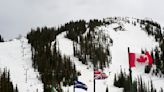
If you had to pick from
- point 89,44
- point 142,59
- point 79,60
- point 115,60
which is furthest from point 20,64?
point 142,59

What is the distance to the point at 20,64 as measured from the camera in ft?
426

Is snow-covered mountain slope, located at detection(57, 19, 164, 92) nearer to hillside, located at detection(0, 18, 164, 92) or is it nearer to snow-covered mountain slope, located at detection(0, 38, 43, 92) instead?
hillside, located at detection(0, 18, 164, 92)

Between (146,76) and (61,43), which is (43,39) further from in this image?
(146,76)

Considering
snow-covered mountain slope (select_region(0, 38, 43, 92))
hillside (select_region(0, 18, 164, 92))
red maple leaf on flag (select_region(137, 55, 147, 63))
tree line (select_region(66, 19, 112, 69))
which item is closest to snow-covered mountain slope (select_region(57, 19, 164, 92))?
hillside (select_region(0, 18, 164, 92))

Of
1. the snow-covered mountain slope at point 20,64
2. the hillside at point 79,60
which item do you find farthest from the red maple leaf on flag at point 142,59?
the snow-covered mountain slope at point 20,64

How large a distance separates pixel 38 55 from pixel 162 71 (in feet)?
189

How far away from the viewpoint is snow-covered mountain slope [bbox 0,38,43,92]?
11150cm

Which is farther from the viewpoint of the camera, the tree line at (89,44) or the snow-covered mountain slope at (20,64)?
the tree line at (89,44)

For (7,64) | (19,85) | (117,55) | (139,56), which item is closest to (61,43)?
(117,55)

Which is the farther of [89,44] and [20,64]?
[89,44]

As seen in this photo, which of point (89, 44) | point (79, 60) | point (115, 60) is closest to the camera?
point (79, 60)

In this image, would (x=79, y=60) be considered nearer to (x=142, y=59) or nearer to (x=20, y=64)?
(x=20, y=64)

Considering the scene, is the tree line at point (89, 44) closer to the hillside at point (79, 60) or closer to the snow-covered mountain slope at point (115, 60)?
the hillside at point (79, 60)

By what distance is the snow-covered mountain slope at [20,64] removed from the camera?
366 ft
